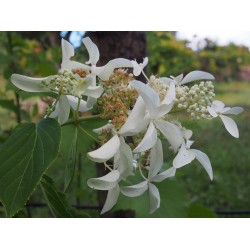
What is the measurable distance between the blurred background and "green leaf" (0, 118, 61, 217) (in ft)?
0.61

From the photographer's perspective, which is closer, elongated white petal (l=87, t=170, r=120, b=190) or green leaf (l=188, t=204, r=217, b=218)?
elongated white petal (l=87, t=170, r=120, b=190)

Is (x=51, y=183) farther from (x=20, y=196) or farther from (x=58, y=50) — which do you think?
(x=58, y=50)

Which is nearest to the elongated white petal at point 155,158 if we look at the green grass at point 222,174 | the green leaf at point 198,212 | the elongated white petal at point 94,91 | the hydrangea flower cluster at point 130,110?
the hydrangea flower cluster at point 130,110

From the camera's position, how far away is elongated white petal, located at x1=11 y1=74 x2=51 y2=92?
67cm

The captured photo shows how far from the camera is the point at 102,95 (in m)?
0.69

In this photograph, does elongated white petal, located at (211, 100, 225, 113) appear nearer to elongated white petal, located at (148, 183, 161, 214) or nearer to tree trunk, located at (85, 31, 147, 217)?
elongated white petal, located at (148, 183, 161, 214)

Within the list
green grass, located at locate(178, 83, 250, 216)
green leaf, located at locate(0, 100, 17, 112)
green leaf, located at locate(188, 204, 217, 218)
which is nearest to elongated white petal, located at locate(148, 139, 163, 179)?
green leaf, located at locate(188, 204, 217, 218)

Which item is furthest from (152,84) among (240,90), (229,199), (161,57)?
(240,90)

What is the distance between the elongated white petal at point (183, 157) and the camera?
0.63 metres

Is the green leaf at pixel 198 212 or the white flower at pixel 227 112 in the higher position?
the white flower at pixel 227 112

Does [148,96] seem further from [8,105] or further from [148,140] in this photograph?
[8,105]

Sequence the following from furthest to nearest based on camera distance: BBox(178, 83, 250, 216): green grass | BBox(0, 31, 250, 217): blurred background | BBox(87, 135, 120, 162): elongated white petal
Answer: BBox(178, 83, 250, 216): green grass → BBox(0, 31, 250, 217): blurred background → BBox(87, 135, 120, 162): elongated white petal

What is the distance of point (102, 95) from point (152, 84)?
0.08m

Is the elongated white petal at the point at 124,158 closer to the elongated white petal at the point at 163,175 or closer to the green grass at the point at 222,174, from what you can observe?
the elongated white petal at the point at 163,175
